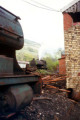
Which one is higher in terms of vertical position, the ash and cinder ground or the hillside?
the hillside

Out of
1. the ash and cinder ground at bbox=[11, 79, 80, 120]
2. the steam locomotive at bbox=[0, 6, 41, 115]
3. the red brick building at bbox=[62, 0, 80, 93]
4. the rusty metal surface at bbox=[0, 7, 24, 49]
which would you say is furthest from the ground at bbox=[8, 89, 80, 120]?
the rusty metal surface at bbox=[0, 7, 24, 49]

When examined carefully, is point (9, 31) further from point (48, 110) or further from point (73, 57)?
point (73, 57)

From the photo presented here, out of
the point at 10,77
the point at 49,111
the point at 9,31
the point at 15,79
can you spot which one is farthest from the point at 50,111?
the point at 9,31

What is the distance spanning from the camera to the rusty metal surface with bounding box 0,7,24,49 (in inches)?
120

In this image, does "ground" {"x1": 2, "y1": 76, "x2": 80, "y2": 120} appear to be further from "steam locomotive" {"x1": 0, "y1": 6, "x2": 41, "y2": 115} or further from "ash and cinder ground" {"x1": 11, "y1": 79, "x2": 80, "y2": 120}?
"steam locomotive" {"x1": 0, "y1": 6, "x2": 41, "y2": 115}

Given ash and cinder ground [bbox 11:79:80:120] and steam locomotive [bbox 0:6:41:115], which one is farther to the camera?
ash and cinder ground [bbox 11:79:80:120]

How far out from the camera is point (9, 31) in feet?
10.4

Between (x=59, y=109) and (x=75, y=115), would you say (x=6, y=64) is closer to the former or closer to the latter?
(x=59, y=109)

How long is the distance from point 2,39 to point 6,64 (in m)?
0.58

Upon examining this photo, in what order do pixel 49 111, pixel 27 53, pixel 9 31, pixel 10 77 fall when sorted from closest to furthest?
pixel 10 77 < pixel 9 31 < pixel 49 111 < pixel 27 53

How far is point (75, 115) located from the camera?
4.84 metres

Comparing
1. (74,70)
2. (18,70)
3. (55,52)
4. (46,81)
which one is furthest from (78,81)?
(55,52)

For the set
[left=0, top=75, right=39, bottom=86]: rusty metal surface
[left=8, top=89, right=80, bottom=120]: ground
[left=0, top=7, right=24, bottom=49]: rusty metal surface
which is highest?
[left=0, top=7, right=24, bottom=49]: rusty metal surface

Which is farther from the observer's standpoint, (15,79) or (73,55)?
(73,55)
